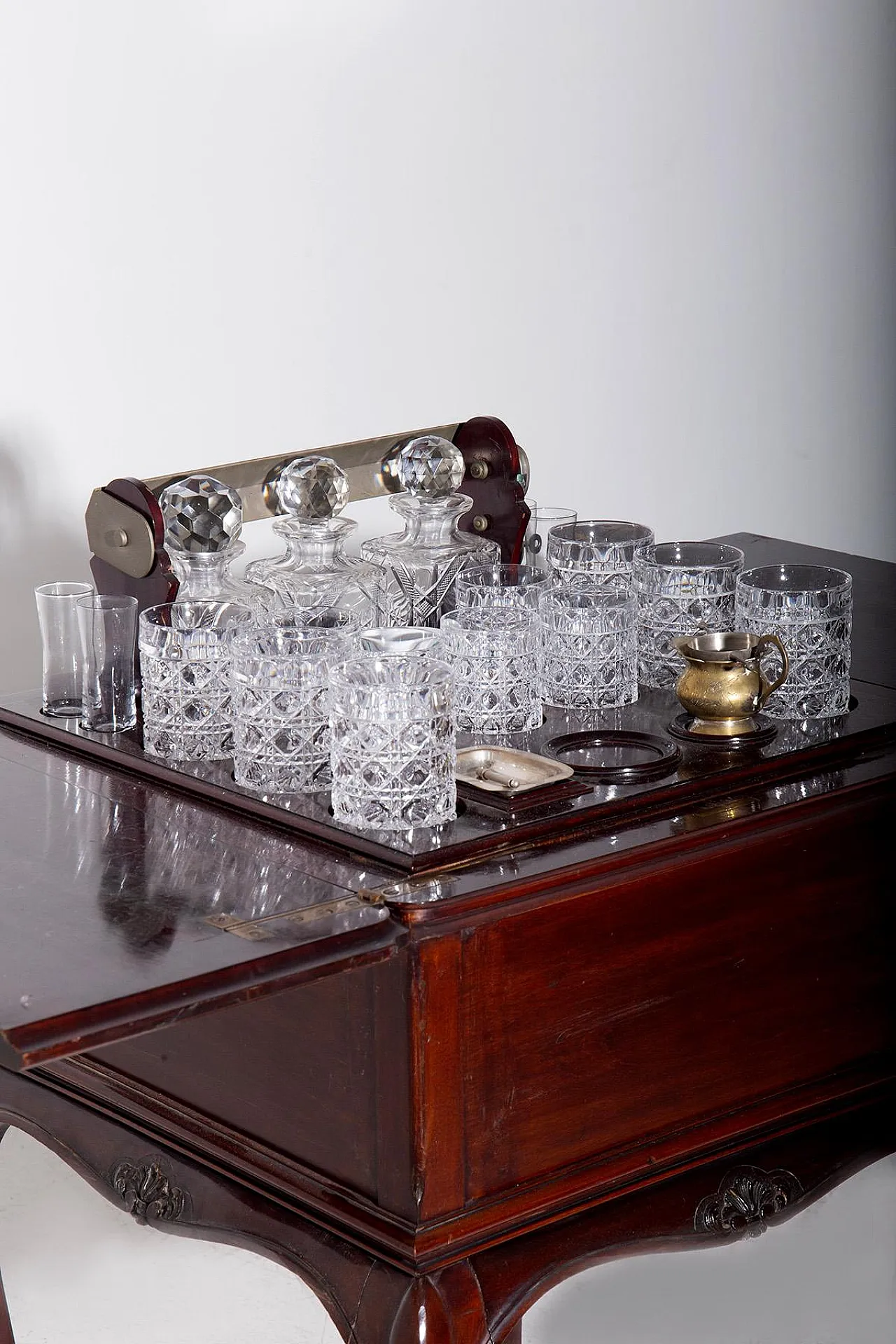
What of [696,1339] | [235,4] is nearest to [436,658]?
[696,1339]

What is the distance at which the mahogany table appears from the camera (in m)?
1.16

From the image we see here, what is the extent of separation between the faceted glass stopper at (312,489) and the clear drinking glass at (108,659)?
0.51 feet

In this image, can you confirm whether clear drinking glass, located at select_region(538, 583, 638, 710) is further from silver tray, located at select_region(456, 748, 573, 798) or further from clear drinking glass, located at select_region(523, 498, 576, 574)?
clear drinking glass, located at select_region(523, 498, 576, 574)

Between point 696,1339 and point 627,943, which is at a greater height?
point 627,943

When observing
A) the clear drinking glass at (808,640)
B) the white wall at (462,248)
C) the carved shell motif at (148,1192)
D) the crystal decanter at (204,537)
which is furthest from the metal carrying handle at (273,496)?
the white wall at (462,248)

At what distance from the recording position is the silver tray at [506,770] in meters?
1.32

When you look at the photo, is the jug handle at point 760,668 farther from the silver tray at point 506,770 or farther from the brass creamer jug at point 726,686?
the silver tray at point 506,770

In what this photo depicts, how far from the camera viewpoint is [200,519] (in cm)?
149

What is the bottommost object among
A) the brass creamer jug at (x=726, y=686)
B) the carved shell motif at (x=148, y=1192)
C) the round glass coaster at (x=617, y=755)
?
the carved shell motif at (x=148, y=1192)

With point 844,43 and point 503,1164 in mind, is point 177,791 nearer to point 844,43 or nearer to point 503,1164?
point 503,1164

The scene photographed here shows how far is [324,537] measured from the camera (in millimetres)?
1507

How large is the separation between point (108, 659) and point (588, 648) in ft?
1.27

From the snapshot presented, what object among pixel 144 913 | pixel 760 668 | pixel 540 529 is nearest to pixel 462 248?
pixel 540 529

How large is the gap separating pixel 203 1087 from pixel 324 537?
17.4 inches
